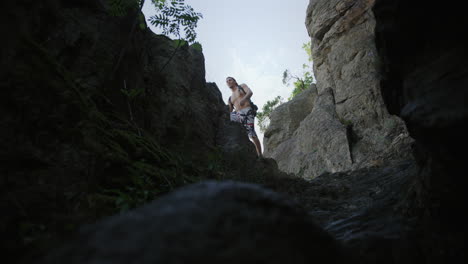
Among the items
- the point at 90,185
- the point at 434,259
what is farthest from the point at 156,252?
the point at 434,259

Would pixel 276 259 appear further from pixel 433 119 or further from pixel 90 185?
pixel 90 185

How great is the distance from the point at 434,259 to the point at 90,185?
2.76 m

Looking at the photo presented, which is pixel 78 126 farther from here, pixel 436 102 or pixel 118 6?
pixel 436 102

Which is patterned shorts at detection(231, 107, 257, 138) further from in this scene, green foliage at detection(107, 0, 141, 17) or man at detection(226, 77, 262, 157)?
green foliage at detection(107, 0, 141, 17)

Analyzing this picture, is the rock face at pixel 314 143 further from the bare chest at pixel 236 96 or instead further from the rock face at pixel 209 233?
the rock face at pixel 209 233

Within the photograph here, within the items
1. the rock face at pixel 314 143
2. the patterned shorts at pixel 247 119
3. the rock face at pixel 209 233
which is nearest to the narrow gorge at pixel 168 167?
the rock face at pixel 209 233

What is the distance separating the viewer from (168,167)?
3.66 meters

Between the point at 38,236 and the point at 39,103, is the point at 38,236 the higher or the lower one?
the lower one

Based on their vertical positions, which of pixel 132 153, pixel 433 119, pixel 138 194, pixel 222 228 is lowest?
pixel 222 228

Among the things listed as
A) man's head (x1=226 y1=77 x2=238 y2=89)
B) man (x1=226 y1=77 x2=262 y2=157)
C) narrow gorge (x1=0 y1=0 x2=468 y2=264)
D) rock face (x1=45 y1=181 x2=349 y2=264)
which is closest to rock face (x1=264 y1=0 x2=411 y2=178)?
man (x1=226 y1=77 x2=262 y2=157)

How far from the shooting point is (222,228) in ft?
3.37

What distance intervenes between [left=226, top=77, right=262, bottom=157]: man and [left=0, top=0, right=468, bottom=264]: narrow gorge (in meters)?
2.89

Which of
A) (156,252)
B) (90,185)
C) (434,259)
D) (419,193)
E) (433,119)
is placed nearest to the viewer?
(156,252)

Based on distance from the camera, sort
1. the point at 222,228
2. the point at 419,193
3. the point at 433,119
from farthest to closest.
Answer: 1. the point at 419,193
2. the point at 433,119
3. the point at 222,228
